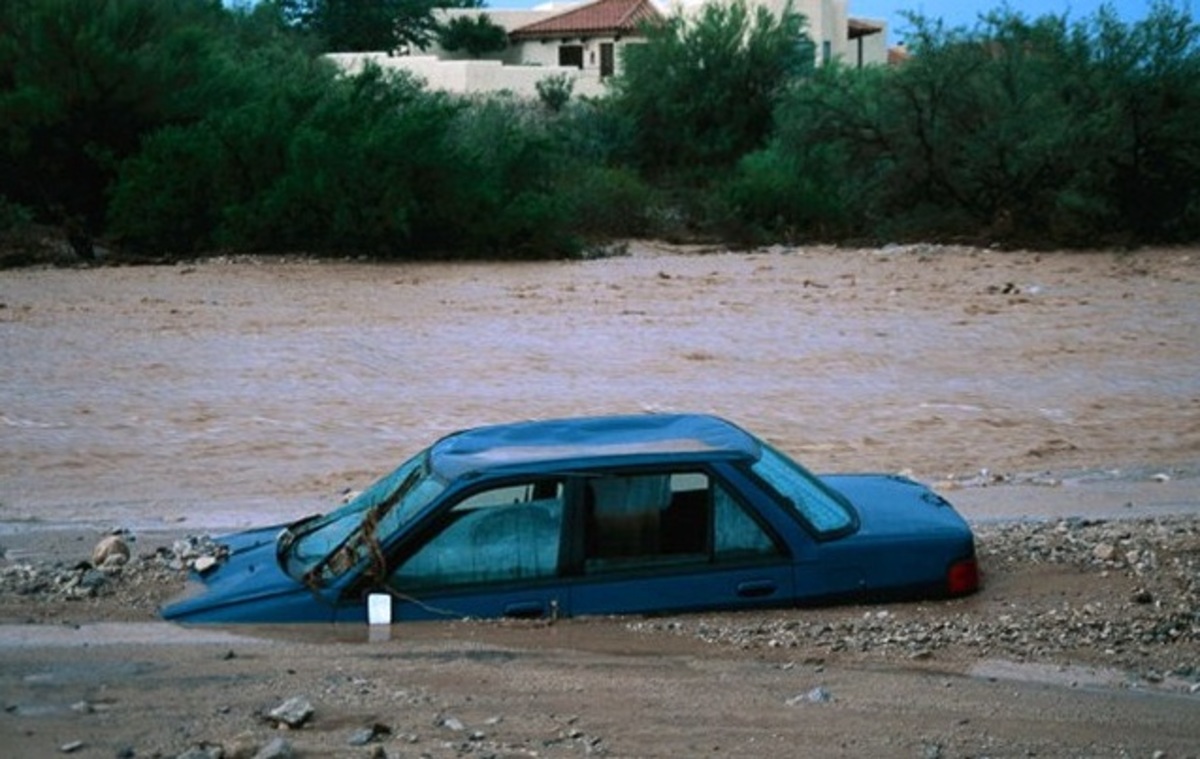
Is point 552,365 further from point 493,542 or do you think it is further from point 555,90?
point 555,90

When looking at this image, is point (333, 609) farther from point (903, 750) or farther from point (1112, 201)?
point (1112, 201)

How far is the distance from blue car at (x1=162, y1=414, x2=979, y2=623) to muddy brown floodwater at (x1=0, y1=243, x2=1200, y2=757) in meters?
0.16

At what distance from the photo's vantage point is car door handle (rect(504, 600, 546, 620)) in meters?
8.66

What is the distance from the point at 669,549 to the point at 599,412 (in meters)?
10.9

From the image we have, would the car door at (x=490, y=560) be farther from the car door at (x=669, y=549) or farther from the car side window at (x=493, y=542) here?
the car door at (x=669, y=549)

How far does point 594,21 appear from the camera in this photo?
73938 millimetres

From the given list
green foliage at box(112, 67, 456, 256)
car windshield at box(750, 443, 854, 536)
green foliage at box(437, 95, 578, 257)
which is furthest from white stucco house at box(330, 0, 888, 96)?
car windshield at box(750, 443, 854, 536)

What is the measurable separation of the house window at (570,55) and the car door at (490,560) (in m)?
66.4

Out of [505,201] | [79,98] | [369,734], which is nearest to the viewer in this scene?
[369,734]

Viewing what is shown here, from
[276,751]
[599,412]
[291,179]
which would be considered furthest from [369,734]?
[291,179]

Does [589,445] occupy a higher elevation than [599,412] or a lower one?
higher

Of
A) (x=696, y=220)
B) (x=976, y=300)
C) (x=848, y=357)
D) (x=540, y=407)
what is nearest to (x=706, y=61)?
(x=696, y=220)

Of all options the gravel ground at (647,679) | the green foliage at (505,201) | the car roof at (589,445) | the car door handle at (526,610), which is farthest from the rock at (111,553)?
Answer: the green foliage at (505,201)

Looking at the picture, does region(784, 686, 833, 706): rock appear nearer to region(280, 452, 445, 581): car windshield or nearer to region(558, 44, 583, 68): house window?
region(280, 452, 445, 581): car windshield
